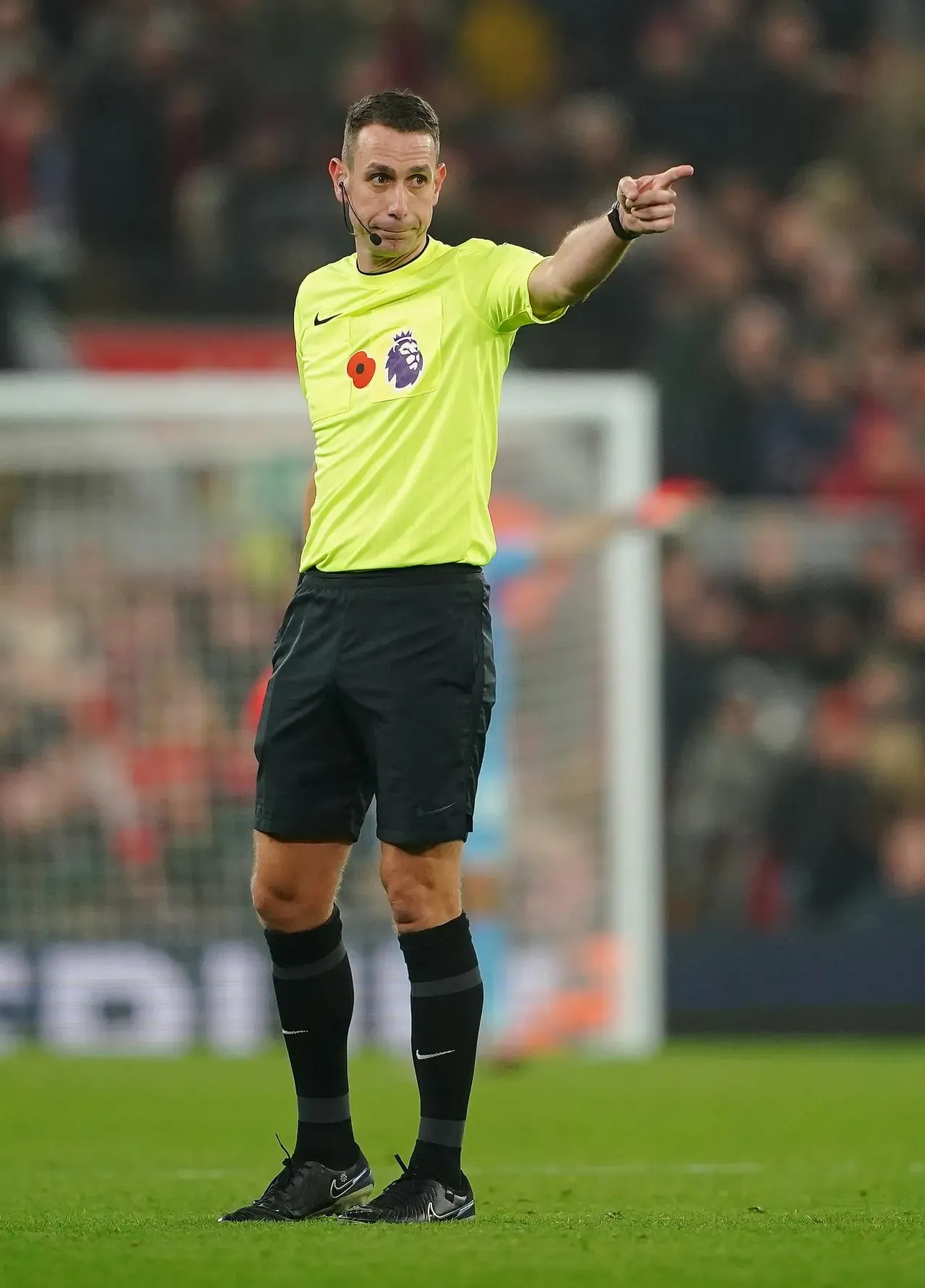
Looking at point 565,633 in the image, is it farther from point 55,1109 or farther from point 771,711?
point 55,1109

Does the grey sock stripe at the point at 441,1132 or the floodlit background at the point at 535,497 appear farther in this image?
the floodlit background at the point at 535,497

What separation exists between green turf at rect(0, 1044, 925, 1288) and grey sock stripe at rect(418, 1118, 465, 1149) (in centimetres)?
13

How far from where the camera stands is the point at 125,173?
10594 mm

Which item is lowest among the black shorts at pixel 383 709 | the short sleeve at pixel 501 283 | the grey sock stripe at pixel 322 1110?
the grey sock stripe at pixel 322 1110

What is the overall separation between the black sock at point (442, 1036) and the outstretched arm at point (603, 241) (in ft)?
3.24

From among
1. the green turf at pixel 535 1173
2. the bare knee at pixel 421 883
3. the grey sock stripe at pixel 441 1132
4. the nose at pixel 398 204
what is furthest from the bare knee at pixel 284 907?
the nose at pixel 398 204

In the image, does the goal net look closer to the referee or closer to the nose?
the referee

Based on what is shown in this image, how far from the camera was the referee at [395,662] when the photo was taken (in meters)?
3.48

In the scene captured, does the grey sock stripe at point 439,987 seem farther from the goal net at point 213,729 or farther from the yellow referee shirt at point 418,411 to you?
the goal net at point 213,729

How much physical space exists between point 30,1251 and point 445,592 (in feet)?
3.80

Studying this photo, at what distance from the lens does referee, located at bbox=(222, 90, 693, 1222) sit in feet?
11.4

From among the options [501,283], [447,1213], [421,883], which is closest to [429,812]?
[421,883]

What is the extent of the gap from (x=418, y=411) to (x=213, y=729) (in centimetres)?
429

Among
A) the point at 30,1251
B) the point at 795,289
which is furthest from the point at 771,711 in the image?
the point at 30,1251
